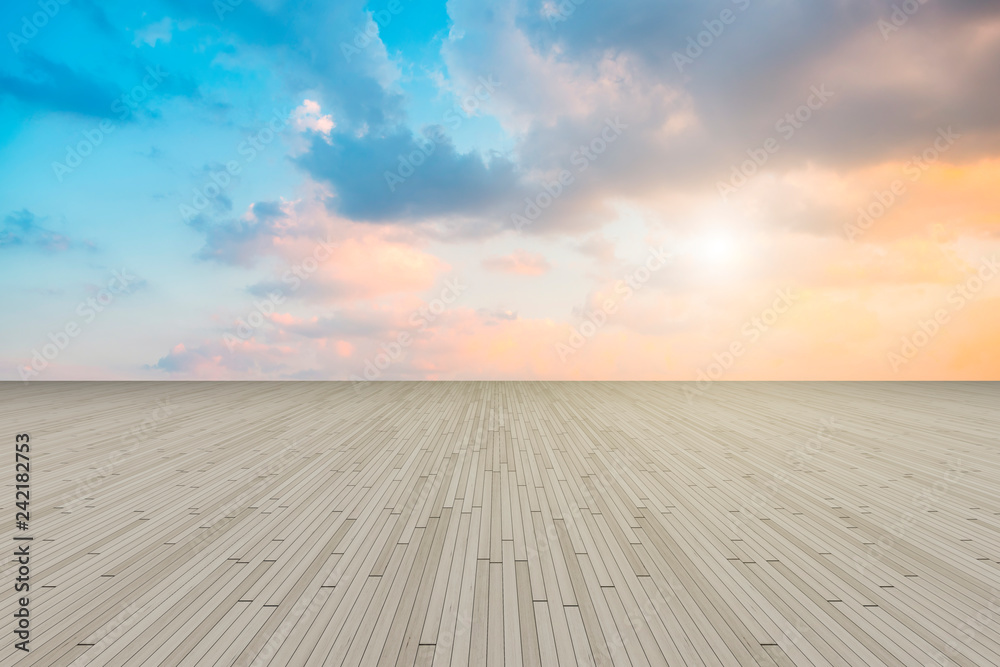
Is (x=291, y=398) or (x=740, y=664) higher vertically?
(x=291, y=398)

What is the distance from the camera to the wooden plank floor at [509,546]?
2.11m

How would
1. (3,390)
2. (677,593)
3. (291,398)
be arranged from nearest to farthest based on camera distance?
(677,593) → (291,398) → (3,390)

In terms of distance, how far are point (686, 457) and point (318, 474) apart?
338 cm

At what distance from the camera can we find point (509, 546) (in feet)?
9.87

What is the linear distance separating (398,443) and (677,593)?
12.6ft

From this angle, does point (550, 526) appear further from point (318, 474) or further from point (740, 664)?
point (318, 474)

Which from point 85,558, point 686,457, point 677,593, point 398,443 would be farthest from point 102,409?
point 677,593

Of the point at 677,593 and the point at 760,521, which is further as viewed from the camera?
the point at 760,521

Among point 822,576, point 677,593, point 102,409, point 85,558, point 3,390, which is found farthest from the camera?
point 3,390

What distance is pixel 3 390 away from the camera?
1080 cm

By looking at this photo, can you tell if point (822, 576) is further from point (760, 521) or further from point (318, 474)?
point (318, 474)

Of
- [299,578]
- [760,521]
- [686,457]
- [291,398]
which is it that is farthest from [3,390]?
[760,521]

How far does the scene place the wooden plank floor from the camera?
2111 mm

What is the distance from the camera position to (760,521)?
351 centimetres
